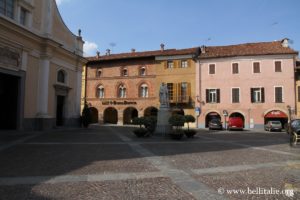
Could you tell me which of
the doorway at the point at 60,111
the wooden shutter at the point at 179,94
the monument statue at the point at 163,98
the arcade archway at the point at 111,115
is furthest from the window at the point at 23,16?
the arcade archway at the point at 111,115

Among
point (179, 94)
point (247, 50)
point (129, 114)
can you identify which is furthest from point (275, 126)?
point (129, 114)

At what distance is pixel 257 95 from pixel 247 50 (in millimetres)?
5803

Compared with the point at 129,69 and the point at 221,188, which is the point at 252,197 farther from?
→ the point at 129,69

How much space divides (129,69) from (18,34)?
70.1 feet

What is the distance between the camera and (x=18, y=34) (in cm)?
2009

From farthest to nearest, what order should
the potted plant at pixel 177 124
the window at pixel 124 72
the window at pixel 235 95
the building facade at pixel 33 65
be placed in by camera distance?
1. the window at pixel 124 72
2. the window at pixel 235 95
3. the building facade at pixel 33 65
4. the potted plant at pixel 177 124

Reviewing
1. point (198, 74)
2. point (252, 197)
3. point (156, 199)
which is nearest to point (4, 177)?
point (156, 199)

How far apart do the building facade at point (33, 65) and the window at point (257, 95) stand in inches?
840

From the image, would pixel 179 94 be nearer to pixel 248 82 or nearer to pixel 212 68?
pixel 212 68

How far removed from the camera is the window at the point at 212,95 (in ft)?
119

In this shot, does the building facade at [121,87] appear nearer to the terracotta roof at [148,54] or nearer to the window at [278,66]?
the terracotta roof at [148,54]

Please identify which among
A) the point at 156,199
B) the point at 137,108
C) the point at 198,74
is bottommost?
the point at 156,199

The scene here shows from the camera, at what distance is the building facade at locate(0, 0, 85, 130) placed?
1981cm

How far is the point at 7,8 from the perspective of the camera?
1981cm
